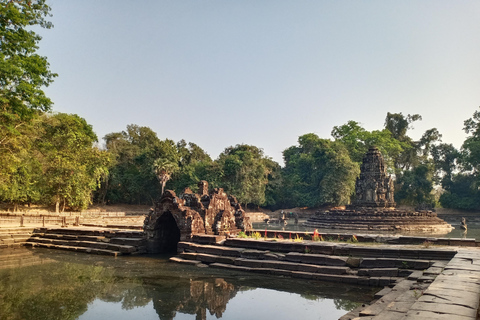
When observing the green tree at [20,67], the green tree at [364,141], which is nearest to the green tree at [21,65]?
the green tree at [20,67]

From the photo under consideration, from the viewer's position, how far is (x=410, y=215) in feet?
98.6

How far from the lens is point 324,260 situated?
9.45 metres

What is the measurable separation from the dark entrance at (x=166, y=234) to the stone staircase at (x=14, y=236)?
7.21m

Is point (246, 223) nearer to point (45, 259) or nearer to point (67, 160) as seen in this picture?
point (45, 259)

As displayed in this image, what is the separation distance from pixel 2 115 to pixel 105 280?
10.2 metres

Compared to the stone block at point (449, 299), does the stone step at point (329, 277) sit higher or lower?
lower

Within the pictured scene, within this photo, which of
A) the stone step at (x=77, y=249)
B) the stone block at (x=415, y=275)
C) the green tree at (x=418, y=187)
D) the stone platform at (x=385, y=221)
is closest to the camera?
the stone block at (x=415, y=275)

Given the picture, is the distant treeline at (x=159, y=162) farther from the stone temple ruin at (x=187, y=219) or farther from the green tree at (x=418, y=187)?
the stone temple ruin at (x=187, y=219)

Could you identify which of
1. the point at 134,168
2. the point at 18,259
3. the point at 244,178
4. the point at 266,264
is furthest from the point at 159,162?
the point at 266,264

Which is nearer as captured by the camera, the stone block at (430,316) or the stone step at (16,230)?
the stone block at (430,316)

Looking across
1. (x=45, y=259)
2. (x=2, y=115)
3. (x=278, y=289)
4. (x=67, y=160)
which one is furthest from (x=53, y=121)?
(x=278, y=289)

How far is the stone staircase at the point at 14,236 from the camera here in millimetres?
15758

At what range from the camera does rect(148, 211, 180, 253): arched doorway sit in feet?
44.4

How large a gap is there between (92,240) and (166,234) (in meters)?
3.30
